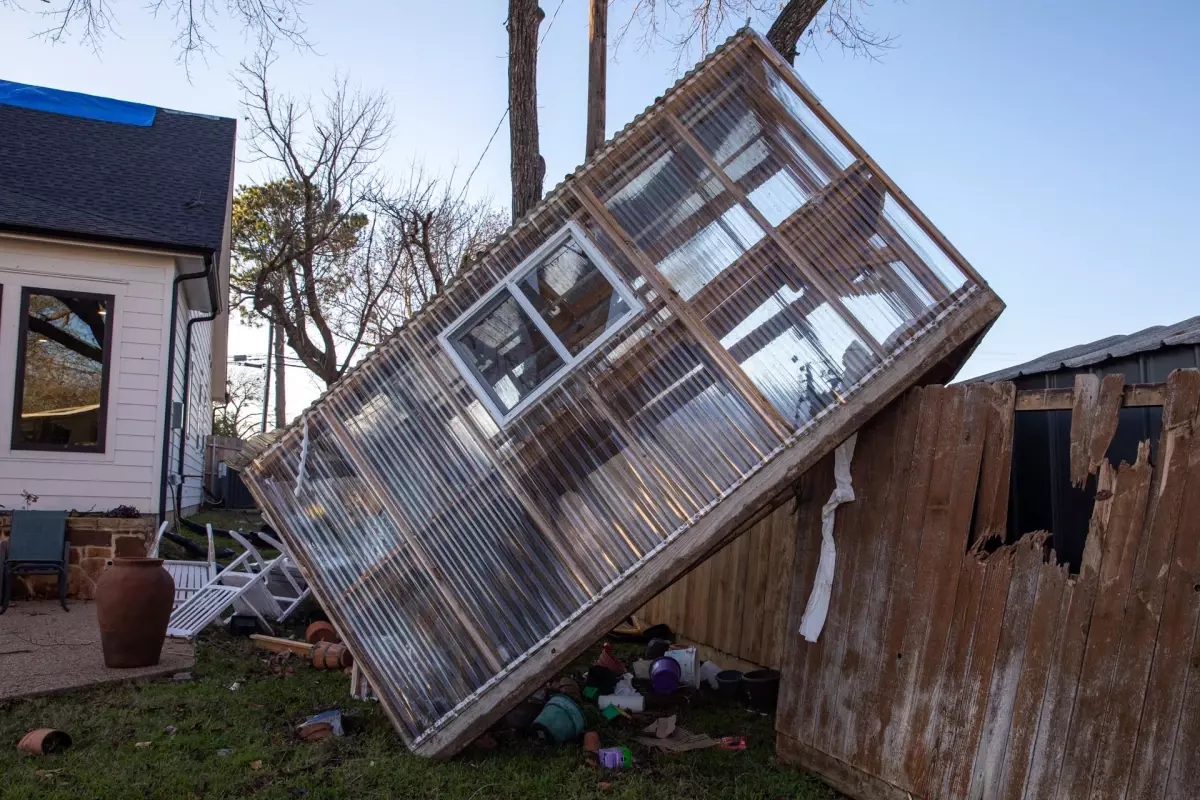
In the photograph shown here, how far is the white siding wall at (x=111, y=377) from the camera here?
29.5 ft

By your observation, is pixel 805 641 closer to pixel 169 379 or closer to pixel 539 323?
pixel 539 323

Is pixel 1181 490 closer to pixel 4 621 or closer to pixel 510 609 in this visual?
pixel 510 609

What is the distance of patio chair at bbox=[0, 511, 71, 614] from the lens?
7871 millimetres

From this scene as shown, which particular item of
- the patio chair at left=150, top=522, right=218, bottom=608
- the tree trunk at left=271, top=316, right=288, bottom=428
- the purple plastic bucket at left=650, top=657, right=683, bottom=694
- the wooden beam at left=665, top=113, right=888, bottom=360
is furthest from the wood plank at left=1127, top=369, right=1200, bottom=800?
the tree trunk at left=271, top=316, right=288, bottom=428

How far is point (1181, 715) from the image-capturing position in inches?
121

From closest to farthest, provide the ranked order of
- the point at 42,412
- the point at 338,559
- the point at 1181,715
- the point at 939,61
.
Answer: the point at 1181,715
the point at 338,559
the point at 42,412
the point at 939,61

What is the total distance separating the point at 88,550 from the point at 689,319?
23.2 feet

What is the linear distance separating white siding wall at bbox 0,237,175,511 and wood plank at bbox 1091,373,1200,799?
9.08 metres

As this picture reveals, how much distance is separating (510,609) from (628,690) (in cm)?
172

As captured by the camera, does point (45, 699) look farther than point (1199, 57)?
No

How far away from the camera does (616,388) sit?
4.60 m

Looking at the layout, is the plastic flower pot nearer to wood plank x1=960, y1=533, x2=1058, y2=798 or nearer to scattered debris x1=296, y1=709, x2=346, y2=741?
scattered debris x1=296, y1=709, x2=346, y2=741

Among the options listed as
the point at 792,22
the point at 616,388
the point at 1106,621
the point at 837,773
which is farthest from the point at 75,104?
the point at 1106,621

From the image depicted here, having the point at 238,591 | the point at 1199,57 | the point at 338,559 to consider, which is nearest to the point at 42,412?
the point at 238,591
